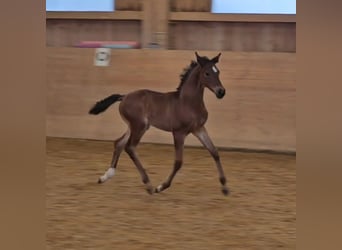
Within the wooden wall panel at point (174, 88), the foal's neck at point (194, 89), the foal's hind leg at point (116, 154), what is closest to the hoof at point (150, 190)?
the foal's hind leg at point (116, 154)

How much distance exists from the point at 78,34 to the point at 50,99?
0.68 m

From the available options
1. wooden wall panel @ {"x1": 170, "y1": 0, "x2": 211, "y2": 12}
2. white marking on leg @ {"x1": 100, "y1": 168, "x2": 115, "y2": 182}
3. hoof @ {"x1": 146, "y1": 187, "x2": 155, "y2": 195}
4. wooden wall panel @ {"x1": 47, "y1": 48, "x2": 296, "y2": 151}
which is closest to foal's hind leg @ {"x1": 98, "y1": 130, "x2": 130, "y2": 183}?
white marking on leg @ {"x1": 100, "y1": 168, "x2": 115, "y2": 182}

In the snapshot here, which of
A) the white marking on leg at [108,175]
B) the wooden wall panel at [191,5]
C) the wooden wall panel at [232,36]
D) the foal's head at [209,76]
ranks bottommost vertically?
the white marking on leg at [108,175]

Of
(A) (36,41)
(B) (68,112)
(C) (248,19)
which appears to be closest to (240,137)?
(C) (248,19)

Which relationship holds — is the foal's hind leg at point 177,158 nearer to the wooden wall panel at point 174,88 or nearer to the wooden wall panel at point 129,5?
the wooden wall panel at point 174,88

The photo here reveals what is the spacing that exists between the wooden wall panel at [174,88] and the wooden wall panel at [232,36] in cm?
27

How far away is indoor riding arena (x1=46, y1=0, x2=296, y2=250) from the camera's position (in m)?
2.70

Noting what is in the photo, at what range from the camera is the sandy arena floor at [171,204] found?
2195 mm

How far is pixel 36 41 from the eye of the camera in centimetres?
50

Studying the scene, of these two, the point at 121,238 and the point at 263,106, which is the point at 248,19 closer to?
the point at 263,106

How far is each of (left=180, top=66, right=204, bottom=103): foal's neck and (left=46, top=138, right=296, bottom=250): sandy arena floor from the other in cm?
45

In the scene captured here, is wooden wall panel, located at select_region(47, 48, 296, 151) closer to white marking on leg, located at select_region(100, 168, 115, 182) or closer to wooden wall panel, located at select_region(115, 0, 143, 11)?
wooden wall panel, located at select_region(115, 0, 143, 11)

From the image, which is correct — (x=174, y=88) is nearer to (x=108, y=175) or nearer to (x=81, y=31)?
(x=81, y=31)

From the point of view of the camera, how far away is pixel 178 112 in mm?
3084
